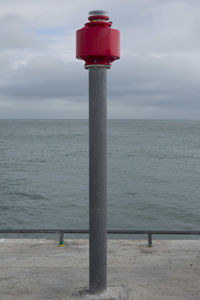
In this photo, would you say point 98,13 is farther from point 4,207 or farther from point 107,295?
point 4,207

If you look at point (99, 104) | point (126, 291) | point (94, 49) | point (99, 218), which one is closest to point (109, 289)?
point (126, 291)

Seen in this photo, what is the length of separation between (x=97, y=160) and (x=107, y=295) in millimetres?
1863

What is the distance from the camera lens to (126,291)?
5281 millimetres

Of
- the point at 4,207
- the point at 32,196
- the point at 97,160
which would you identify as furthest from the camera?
the point at 32,196

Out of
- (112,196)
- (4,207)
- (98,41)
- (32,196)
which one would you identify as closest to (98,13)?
(98,41)

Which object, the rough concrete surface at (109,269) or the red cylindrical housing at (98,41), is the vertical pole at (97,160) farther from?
the rough concrete surface at (109,269)

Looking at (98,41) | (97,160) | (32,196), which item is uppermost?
(98,41)

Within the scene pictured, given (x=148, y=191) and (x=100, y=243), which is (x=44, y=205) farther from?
(x=100, y=243)

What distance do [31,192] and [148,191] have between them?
30.0 ft

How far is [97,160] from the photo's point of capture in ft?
15.7

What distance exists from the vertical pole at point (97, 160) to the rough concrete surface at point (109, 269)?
0.97 meters

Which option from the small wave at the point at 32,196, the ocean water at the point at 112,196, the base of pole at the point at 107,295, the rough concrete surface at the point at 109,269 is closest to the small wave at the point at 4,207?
the ocean water at the point at 112,196

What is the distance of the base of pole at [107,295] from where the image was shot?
4.94 meters

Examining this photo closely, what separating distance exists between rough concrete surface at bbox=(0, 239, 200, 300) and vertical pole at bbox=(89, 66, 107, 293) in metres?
0.97
